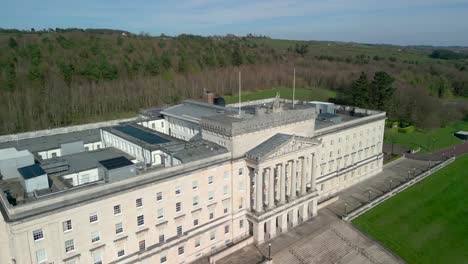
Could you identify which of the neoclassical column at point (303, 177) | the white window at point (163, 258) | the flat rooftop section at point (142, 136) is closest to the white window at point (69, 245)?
the white window at point (163, 258)

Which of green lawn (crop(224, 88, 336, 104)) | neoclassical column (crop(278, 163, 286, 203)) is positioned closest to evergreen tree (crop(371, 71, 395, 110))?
green lawn (crop(224, 88, 336, 104))

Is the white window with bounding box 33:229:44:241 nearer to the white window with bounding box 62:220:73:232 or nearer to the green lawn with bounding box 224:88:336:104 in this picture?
the white window with bounding box 62:220:73:232

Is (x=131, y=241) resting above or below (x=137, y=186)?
below

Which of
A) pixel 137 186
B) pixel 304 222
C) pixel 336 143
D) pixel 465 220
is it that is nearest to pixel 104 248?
pixel 137 186

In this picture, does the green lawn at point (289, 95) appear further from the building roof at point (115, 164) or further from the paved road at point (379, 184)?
the building roof at point (115, 164)

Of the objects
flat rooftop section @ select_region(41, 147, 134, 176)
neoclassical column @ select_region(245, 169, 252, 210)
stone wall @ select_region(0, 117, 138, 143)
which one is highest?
stone wall @ select_region(0, 117, 138, 143)

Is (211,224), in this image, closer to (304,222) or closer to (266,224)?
(266,224)
